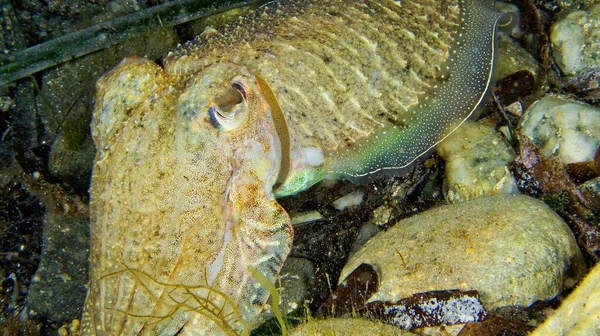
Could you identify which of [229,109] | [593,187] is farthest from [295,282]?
[593,187]

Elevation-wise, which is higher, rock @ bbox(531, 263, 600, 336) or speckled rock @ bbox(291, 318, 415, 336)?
rock @ bbox(531, 263, 600, 336)

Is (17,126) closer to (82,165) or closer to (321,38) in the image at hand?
(82,165)

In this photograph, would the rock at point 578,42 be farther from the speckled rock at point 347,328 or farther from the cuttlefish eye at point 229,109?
the cuttlefish eye at point 229,109

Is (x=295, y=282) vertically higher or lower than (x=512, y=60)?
lower

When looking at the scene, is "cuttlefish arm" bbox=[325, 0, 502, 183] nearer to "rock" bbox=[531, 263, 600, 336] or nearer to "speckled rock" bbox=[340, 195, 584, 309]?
"speckled rock" bbox=[340, 195, 584, 309]

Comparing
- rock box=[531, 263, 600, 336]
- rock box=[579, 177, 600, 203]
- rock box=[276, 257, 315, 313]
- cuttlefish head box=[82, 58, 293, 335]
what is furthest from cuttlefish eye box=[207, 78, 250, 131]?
rock box=[579, 177, 600, 203]

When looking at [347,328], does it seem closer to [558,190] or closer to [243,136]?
[243,136]

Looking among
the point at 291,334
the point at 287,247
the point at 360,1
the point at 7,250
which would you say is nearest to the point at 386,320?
the point at 291,334
